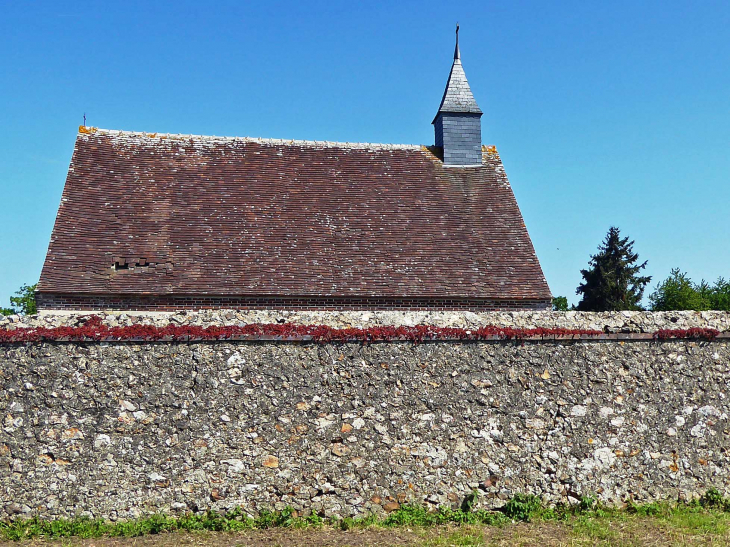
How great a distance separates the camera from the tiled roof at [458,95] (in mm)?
17641

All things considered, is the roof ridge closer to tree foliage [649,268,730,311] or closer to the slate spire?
the slate spire

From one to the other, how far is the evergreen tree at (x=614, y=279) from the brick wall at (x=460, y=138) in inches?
725

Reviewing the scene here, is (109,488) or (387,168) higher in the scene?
(387,168)

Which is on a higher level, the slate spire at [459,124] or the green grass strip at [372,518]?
the slate spire at [459,124]

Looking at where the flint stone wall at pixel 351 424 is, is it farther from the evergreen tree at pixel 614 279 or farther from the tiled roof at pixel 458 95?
the evergreen tree at pixel 614 279

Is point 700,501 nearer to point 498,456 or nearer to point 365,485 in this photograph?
point 498,456

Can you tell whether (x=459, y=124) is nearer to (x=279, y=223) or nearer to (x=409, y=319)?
(x=279, y=223)

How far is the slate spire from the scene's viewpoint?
1694 cm

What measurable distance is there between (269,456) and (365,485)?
3.77 feet

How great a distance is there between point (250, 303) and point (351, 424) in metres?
6.25

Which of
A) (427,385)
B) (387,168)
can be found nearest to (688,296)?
(387,168)

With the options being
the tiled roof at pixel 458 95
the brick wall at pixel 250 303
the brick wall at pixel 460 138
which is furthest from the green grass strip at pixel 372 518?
the tiled roof at pixel 458 95

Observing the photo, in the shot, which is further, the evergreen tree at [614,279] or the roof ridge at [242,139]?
the evergreen tree at [614,279]

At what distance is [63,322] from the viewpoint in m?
6.78
